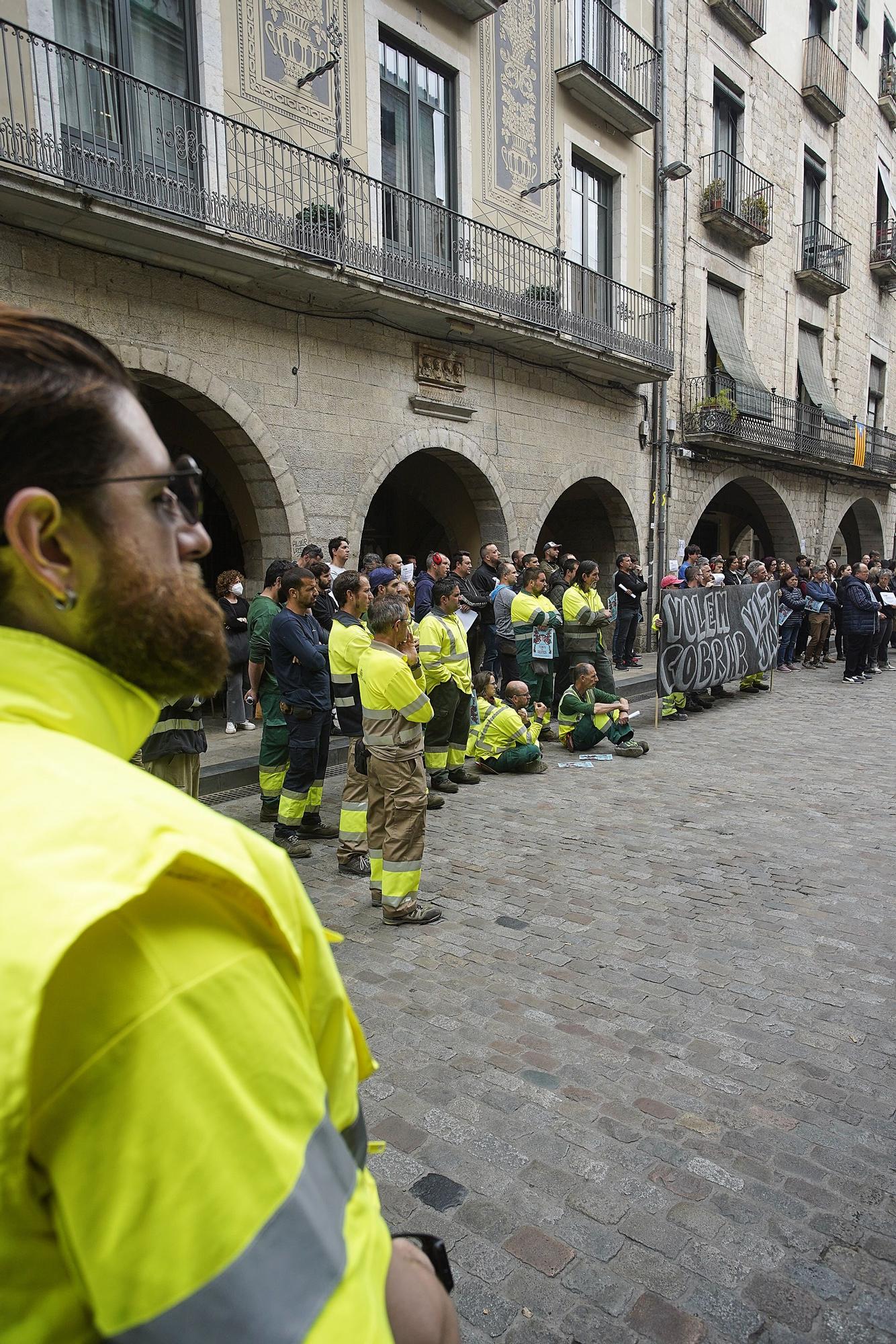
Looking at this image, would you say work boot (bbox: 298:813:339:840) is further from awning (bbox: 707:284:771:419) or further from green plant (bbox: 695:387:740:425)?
awning (bbox: 707:284:771:419)

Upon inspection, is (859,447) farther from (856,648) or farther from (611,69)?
(611,69)

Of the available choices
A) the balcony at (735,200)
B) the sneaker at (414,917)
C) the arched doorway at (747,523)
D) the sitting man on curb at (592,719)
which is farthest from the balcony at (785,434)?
the sneaker at (414,917)

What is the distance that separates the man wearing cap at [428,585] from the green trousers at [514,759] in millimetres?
2330

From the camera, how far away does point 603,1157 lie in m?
2.76

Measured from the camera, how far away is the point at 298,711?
6.09 meters

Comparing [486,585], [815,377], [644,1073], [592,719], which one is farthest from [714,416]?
[644,1073]

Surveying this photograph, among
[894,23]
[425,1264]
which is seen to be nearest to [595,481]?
[425,1264]

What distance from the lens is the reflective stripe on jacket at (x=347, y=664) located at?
20.1 feet

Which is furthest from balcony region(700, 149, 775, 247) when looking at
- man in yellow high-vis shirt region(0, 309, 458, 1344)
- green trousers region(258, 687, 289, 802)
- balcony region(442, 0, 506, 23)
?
man in yellow high-vis shirt region(0, 309, 458, 1344)

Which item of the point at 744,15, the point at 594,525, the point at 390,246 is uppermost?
the point at 744,15

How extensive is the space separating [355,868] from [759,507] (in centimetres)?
1899

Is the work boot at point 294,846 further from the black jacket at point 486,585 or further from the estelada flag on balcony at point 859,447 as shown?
the estelada flag on balcony at point 859,447

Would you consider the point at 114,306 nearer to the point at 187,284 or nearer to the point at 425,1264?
the point at 187,284

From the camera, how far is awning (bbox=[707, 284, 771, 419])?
1803cm
